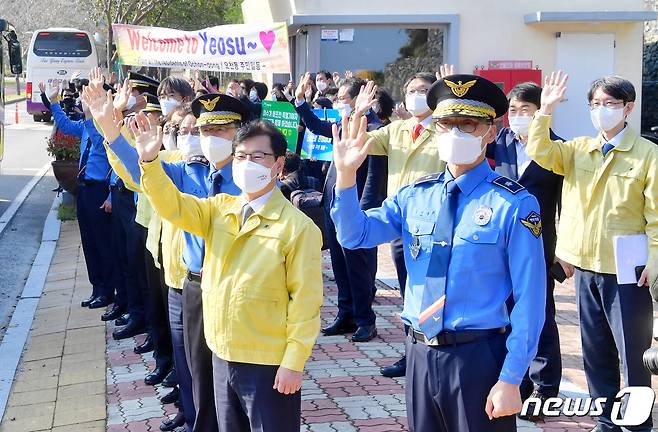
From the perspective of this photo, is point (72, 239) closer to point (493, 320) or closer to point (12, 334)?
point (12, 334)

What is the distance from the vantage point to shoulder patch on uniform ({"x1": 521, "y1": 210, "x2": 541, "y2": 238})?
365 cm

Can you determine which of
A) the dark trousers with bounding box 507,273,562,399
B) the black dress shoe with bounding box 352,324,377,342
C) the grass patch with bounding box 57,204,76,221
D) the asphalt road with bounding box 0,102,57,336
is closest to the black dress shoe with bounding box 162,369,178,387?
the black dress shoe with bounding box 352,324,377,342

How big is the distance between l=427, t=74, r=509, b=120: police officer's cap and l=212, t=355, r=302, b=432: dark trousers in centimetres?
135

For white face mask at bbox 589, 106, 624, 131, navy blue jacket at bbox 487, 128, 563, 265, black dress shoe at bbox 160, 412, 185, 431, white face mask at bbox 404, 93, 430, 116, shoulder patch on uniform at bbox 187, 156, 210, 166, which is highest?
white face mask at bbox 404, 93, 430, 116

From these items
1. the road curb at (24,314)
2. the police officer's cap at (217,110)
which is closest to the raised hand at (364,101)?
the police officer's cap at (217,110)

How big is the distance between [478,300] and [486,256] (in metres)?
0.18

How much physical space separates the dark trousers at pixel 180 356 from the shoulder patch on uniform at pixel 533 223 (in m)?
2.25

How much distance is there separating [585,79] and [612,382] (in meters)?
12.2

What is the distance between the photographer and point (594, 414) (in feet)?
18.6

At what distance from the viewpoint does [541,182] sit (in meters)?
6.05

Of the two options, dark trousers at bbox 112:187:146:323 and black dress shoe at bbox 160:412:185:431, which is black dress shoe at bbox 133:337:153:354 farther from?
black dress shoe at bbox 160:412:185:431

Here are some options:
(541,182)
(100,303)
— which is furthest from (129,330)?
(541,182)

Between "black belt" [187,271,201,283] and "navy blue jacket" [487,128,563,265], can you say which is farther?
"navy blue jacket" [487,128,563,265]

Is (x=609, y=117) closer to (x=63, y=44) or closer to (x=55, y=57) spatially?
(x=55, y=57)
